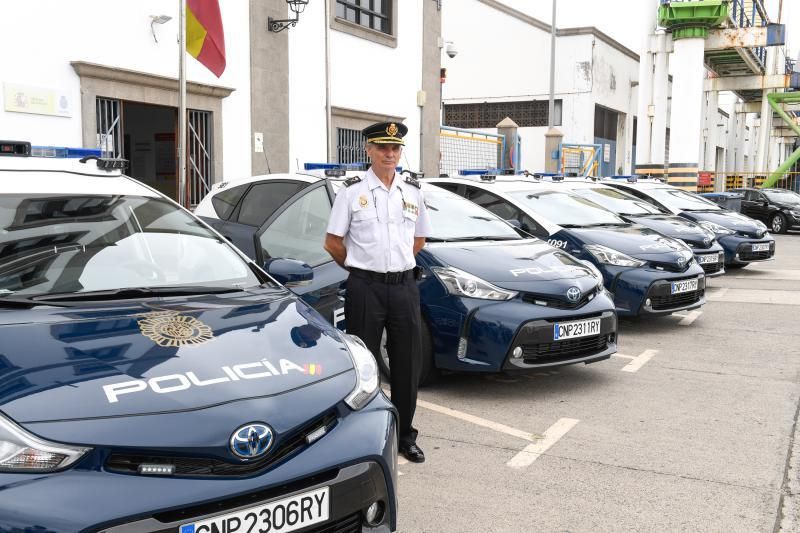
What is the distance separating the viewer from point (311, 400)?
2.69 meters

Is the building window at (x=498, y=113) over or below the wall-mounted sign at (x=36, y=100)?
over

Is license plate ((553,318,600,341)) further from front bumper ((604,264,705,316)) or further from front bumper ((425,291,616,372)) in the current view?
front bumper ((604,264,705,316))

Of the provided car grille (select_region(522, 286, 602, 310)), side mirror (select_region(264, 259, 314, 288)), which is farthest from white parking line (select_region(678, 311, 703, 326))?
side mirror (select_region(264, 259, 314, 288))

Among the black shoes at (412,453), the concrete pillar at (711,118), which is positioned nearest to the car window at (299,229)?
the black shoes at (412,453)

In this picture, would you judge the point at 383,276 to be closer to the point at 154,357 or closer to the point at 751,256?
the point at 154,357

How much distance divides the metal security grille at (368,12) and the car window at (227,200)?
939 cm

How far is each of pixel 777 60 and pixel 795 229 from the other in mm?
21033

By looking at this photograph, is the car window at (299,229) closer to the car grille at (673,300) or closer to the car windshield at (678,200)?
the car grille at (673,300)

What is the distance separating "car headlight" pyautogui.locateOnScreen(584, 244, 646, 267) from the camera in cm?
777

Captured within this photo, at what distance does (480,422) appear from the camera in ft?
16.6

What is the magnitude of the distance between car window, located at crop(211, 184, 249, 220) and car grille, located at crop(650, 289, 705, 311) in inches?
157

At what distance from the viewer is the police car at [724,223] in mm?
12445

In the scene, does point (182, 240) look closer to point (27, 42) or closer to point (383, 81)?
point (27, 42)

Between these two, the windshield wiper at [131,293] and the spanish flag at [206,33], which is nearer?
the windshield wiper at [131,293]
